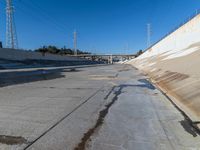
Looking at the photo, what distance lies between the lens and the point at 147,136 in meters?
5.80

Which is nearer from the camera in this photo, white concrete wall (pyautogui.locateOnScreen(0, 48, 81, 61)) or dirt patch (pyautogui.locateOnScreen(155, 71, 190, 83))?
dirt patch (pyautogui.locateOnScreen(155, 71, 190, 83))

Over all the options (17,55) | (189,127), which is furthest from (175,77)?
(17,55)

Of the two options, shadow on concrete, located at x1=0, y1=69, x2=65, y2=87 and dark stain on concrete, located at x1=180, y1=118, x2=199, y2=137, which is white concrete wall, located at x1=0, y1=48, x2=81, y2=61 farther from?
dark stain on concrete, located at x1=180, y1=118, x2=199, y2=137

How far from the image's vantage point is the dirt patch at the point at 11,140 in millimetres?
5274

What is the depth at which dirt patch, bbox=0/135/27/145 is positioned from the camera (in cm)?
527

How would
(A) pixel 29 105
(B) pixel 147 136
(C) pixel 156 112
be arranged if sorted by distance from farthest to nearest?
(A) pixel 29 105 → (C) pixel 156 112 → (B) pixel 147 136

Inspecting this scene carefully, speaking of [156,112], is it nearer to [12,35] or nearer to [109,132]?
[109,132]

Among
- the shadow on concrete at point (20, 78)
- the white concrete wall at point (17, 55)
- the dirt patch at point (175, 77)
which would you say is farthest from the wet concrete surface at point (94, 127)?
the white concrete wall at point (17, 55)

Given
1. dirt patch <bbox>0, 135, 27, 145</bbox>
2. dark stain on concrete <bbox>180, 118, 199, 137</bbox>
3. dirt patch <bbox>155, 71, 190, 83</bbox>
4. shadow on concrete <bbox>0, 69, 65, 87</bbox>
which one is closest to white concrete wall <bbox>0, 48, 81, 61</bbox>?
shadow on concrete <bbox>0, 69, 65, 87</bbox>

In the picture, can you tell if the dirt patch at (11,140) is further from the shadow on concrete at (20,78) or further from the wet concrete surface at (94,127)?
the shadow on concrete at (20,78)

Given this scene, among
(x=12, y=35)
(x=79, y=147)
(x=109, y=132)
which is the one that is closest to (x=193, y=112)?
(x=109, y=132)

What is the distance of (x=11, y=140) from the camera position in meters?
5.41

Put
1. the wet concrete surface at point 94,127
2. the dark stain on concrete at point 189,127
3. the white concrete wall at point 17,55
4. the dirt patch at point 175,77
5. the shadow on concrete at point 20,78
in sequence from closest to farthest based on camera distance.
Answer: the wet concrete surface at point 94,127
the dark stain on concrete at point 189,127
the dirt patch at point 175,77
the shadow on concrete at point 20,78
the white concrete wall at point 17,55

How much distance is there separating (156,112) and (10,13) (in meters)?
61.2
